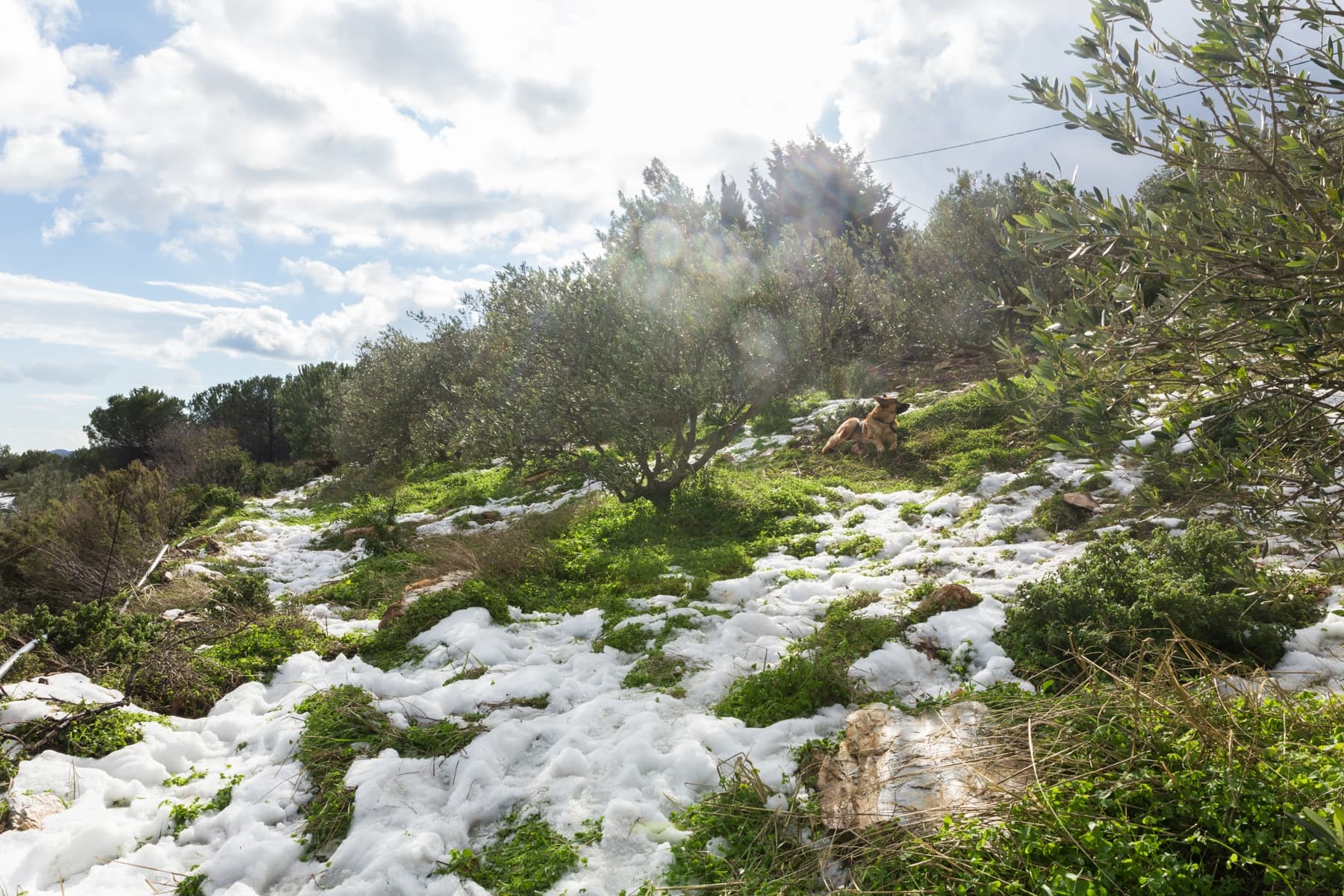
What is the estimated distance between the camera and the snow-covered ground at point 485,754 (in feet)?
12.9

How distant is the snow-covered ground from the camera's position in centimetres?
393

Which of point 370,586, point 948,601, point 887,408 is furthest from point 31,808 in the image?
point 887,408

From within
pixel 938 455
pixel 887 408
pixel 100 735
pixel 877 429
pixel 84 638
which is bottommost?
pixel 100 735

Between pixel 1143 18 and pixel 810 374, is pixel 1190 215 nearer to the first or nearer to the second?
pixel 1143 18

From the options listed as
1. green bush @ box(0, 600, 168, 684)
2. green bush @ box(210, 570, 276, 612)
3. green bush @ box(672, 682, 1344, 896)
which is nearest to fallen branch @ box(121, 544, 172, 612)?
green bush @ box(210, 570, 276, 612)

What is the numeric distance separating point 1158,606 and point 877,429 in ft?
30.6

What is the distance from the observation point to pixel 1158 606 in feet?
16.7

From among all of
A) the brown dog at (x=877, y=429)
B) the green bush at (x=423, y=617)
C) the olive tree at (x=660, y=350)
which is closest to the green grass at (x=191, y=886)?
the green bush at (x=423, y=617)

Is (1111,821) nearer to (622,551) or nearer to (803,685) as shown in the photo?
(803,685)

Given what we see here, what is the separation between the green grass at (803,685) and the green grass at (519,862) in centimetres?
167

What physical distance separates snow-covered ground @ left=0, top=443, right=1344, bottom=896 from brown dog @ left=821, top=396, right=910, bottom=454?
6.26m

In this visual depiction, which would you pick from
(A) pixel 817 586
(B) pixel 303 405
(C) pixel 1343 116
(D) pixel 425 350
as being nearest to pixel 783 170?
(D) pixel 425 350

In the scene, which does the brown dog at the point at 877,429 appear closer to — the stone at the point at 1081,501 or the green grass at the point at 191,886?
the stone at the point at 1081,501

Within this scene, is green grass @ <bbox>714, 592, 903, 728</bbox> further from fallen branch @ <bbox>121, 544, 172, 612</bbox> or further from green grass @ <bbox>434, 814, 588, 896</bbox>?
fallen branch @ <bbox>121, 544, 172, 612</bbox>
